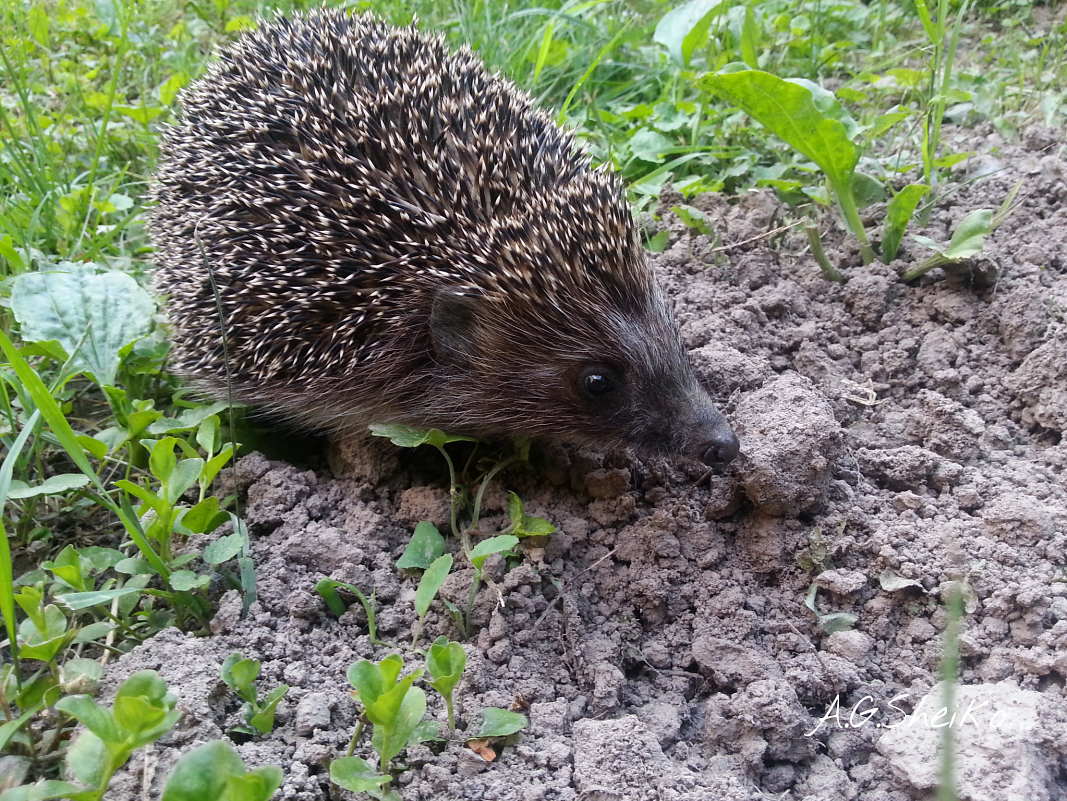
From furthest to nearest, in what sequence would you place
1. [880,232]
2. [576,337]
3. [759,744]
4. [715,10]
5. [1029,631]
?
[715,10] → [880,232] → [576,337] → [1029,631] → [759,744]

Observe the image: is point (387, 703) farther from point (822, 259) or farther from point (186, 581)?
point (822, 259)

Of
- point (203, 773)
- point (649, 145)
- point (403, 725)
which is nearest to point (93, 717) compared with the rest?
point (203, 773)

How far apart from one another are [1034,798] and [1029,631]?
611 millimetres

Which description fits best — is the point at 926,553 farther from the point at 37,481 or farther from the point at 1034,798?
the point at 37,481

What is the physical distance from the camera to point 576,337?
3.47 metres

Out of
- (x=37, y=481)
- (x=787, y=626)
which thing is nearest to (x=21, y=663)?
(x=37, y=481)

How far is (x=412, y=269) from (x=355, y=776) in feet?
6.69

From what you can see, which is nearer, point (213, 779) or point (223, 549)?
point (213, 779)

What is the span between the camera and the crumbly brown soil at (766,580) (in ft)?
7.21

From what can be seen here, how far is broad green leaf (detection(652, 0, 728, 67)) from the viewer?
4.89 metres

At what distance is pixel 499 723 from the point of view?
2250 mm

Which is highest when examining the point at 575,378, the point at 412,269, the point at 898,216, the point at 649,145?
the point at 649,145

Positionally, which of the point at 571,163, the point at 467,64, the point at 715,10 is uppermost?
the point at 715,10

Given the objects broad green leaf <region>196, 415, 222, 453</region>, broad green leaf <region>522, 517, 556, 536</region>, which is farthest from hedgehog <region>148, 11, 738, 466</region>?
broad green leaf <region>522, 517, 556, 536</region>
